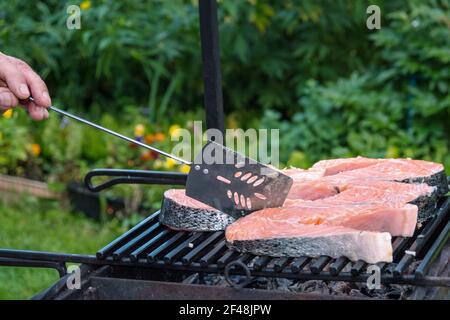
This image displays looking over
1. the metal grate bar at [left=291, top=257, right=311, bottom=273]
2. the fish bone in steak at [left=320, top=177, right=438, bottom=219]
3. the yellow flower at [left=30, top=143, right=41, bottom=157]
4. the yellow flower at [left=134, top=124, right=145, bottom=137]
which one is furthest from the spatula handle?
the yellow flower at [left=30, top=143, right=41, bottom=157]

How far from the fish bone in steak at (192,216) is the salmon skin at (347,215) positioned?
0.12 meters

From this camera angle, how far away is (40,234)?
4953 mm

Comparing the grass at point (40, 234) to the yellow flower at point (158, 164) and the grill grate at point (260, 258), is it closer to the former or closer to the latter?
the yellow flower at point (158, 164)

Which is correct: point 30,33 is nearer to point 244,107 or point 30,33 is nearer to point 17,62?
point 244,107

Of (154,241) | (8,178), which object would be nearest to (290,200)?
(154,241)

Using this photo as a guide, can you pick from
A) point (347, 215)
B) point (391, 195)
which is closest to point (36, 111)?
point (347, 215)

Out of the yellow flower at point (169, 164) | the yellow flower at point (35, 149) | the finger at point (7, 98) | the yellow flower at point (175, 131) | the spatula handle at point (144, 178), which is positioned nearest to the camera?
the finger at point (7, 98)

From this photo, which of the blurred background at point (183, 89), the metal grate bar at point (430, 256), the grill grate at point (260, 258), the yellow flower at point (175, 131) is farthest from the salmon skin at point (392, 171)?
the yellow flower at point (175, 131)

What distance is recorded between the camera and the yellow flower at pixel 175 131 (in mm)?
5150

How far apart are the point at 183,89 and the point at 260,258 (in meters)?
4.06

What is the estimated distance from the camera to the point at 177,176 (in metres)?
2.86

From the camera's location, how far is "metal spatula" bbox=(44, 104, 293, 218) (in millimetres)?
2346

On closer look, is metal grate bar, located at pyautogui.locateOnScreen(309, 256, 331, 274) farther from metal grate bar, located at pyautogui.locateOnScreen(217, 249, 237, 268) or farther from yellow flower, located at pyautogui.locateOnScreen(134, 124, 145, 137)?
yellow flower, located at pyautogui.locateOnScreen(134, 124, 145, 137)

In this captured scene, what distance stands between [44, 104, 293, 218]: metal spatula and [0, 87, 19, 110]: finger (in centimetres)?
11
